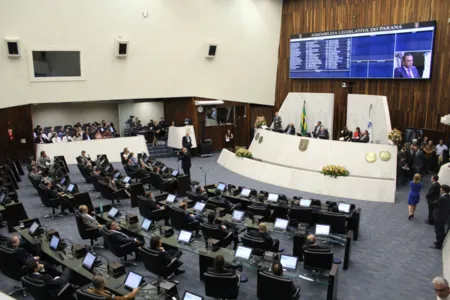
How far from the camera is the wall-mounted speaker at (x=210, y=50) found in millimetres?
19920

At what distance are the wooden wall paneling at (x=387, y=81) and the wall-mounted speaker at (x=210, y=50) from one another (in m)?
3.74

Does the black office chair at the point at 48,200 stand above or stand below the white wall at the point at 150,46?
below

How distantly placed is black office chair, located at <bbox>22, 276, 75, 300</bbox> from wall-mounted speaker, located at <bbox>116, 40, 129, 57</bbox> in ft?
45.5

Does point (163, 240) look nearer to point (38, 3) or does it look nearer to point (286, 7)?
point (38, 3)

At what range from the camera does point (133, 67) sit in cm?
1898

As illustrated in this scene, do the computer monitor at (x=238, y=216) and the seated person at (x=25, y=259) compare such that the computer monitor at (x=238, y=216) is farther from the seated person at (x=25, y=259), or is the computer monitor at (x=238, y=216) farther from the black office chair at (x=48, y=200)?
the black office chair at (x=48, y=200)

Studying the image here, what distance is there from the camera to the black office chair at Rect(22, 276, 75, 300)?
234 inches

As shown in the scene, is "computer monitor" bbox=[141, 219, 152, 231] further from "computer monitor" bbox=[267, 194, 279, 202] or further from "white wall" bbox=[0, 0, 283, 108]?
"white wall" bbox=[0, 0, 283, 108]

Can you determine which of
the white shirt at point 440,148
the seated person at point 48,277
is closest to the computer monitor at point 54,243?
the seated person at point 48,277

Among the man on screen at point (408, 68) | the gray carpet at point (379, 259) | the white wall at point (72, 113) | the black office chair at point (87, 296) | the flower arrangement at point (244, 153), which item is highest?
the man on screen at point (408, 68)

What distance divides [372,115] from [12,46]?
48.4ft

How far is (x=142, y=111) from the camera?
22.7 m

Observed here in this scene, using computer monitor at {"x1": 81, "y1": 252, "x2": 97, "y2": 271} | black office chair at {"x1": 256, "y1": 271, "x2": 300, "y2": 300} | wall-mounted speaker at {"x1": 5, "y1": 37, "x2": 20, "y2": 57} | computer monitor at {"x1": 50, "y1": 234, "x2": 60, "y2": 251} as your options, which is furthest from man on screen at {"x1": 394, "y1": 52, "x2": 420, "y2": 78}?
wall-mounted speaker at {"x1": 5, "y1": 37, "x2": 20, "y2": 57}

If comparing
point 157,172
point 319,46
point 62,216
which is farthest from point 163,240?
point 319,46
